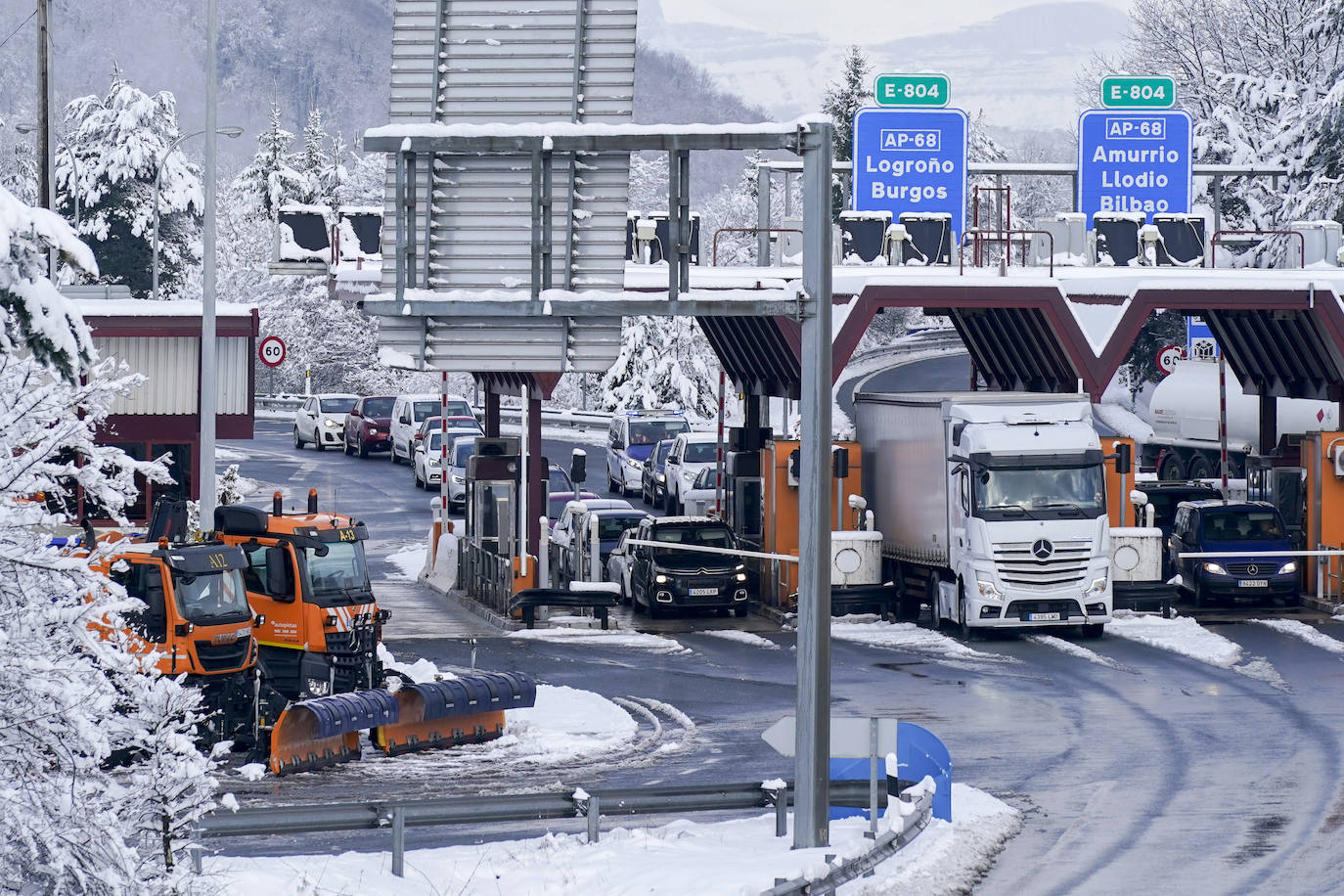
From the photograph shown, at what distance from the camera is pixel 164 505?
23094 mm

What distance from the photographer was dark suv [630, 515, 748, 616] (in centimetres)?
3244

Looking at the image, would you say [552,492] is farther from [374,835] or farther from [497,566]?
[374,835]

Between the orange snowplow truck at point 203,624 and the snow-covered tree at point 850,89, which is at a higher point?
the snow-covered tree at point 850,89

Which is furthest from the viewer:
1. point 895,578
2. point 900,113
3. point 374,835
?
point 900,113

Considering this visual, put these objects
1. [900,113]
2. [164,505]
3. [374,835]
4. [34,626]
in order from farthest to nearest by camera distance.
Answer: [900,113], [164,505], [374,835], [34,626]

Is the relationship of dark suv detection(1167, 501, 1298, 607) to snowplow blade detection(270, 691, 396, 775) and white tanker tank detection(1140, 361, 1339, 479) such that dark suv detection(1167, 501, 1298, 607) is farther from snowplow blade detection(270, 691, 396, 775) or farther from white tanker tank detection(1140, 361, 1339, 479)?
snowplow blade detection(270, 691, 396, 775)

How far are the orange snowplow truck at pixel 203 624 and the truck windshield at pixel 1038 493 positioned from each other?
12110mm

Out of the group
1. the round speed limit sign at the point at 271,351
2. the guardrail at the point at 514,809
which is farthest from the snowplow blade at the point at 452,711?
the round speed limit sign at the point at 271,351

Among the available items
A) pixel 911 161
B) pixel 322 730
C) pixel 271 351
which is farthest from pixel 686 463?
pixel 322 730

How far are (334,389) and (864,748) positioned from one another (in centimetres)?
8848

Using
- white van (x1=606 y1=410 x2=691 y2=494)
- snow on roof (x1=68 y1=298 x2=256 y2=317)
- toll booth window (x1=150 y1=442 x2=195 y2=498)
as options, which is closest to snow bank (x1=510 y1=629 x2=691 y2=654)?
snow on roof (x1=68 y1=298 x2=256 y2=317)

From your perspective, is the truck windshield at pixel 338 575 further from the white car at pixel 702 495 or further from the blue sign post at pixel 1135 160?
the blue sign post at pixel 1135 160

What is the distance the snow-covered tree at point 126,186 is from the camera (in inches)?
3258

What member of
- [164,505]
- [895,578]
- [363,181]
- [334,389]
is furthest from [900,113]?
[363,181]
